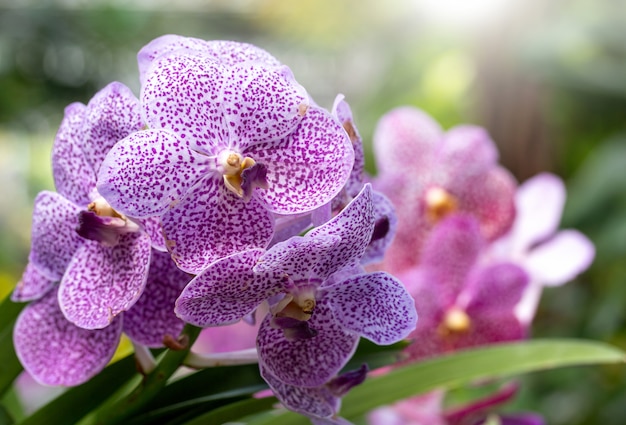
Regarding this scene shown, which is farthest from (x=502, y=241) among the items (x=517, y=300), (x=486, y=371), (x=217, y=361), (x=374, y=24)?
(x=374, y=24)

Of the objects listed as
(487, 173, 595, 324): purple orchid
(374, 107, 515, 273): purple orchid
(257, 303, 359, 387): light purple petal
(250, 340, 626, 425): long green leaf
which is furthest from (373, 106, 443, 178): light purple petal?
(257, 303, 359, 387): light purple petal

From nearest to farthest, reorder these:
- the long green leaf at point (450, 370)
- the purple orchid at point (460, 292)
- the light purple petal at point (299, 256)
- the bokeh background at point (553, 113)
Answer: the light purple petal at point (299, 256) < the long green leaf at point (450, 370) < the purple orchid at point (460, 292) < the bokeh background at point (553, 113)

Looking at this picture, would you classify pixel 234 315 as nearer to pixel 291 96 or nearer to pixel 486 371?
pixel 291 96

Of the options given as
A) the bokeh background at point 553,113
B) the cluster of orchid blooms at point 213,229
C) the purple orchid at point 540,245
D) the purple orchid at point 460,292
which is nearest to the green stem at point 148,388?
the cluster of orchid blooms at point 213,229

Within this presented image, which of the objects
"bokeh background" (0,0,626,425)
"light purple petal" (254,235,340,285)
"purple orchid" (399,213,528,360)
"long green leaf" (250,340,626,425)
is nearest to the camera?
"light purple petal" (254,235,340,285)

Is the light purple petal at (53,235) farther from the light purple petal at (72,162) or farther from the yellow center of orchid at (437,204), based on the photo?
the yellow center of orchid at (437,204)

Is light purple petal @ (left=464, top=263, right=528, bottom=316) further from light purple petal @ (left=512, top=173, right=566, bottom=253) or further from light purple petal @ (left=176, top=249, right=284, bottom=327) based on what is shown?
light purple petal @ (left=176, top=249, right=284, bottom=327)
